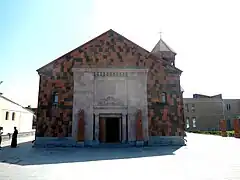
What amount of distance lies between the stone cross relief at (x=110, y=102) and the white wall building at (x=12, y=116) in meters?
21.0

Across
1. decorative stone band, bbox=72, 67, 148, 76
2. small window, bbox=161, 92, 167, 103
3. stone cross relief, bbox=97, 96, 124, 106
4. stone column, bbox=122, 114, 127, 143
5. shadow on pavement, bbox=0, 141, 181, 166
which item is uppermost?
decorative stone band, bbox=72, 67, 148, 76

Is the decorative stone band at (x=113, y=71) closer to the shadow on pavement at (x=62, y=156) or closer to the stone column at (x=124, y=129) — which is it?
the stone column at (x=124, y=129)

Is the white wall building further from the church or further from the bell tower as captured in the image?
the bell tower

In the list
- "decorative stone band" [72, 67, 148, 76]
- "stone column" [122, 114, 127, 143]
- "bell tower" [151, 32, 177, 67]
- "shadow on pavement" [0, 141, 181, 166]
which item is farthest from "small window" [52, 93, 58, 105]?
"bell tower" [151, 32, 177, 67]

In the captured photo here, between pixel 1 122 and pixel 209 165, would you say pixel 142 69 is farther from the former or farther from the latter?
pixel 1 122

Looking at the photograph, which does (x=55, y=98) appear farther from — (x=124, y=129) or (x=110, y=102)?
(x=124, y=129)

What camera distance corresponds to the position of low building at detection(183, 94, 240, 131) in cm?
4781

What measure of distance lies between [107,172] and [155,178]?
197 centimetres

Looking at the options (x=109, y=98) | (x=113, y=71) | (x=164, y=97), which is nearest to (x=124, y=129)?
(x=109, y=98)

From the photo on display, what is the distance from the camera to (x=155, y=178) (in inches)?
274

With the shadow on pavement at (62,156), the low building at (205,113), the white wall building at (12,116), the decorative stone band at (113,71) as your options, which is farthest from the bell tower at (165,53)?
the white wall building at (12,116)

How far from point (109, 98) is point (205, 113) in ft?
124

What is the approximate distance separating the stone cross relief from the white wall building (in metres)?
21.0

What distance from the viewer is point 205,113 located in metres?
48.4
